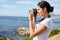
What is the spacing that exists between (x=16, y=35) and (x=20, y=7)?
15.9 inches

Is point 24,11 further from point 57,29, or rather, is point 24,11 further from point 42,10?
point 42,10

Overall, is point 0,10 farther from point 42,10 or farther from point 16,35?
point 42,10

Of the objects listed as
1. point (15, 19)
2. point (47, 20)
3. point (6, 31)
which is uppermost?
point (47, 20)

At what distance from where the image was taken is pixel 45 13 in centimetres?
109

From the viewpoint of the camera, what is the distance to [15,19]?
227 centimetres

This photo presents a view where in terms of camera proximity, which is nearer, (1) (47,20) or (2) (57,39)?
(1) (47,20)

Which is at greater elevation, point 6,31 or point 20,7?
point 20,7

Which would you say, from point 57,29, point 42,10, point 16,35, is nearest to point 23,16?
point 16,35

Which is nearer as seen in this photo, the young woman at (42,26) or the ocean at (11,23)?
the young woman at (42,26)

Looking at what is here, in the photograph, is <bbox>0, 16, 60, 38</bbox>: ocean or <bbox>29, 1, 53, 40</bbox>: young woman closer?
<bbox>29, 1, 53, 40</bbox>: young woman

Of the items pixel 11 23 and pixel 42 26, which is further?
pixel 11 23

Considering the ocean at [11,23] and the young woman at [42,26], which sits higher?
the young woman at [42,26]

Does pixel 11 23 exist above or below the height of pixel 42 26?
below

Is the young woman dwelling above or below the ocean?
above
